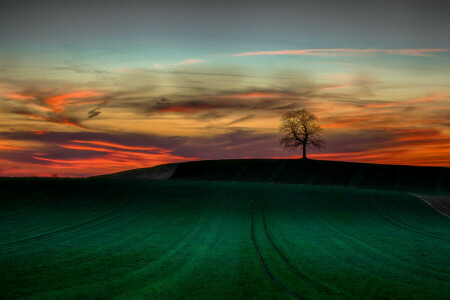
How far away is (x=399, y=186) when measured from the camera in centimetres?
5381

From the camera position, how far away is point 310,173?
208 feet

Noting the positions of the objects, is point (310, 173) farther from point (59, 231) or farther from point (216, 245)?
point (216, 245)

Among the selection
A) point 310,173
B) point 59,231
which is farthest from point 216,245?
point 310,173

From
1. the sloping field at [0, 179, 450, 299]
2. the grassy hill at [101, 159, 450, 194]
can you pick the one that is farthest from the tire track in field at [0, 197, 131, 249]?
the grassy hill at [101, 159, 450, 194]

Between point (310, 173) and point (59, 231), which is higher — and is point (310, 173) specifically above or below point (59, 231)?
above

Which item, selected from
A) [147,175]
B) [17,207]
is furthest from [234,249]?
[147,175]

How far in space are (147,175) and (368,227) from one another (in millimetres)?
49900

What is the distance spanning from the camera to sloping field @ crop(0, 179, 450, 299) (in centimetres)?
1032

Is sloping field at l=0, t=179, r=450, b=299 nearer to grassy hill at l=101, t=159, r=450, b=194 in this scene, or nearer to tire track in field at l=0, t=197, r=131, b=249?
tire track in field at l=0, t=197, r=131, b=249

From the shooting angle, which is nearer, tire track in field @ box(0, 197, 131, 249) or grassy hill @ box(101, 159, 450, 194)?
tire track in field @ box(0, 197, 131, 249)

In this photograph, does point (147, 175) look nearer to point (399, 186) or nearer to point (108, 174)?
point (108, 174)

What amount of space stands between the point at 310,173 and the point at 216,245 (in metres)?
48.8

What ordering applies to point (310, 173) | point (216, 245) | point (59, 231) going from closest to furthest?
point (216, 245) < point (59, 231) < point (310, 173)

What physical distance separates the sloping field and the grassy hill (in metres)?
20.7
